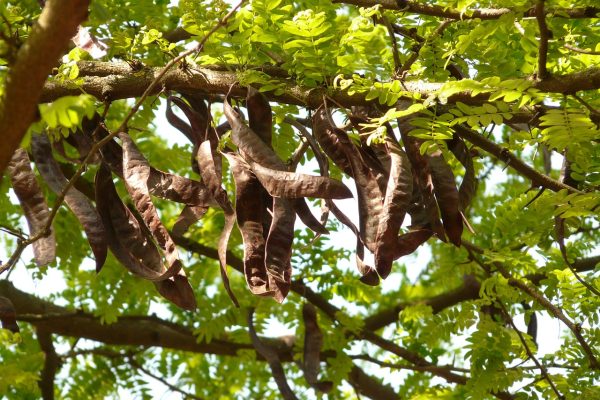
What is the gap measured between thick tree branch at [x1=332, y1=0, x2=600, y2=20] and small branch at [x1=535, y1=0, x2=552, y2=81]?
6.4 inches

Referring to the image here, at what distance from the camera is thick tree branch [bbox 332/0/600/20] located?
227cm

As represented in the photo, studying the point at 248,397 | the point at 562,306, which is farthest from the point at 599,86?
the point at 248,397

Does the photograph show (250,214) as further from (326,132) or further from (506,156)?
(506,156)

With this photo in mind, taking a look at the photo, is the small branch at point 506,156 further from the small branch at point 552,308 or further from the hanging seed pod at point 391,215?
the small branch at point 552,308

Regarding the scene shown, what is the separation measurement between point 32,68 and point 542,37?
3.66 ft

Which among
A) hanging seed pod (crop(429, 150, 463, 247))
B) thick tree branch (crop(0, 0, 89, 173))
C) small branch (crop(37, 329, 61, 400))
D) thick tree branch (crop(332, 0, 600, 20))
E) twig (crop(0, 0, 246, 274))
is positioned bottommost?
thick tree branch (crop(0, 0, 89, 173))

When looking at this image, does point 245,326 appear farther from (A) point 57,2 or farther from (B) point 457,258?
(A) point 57,2

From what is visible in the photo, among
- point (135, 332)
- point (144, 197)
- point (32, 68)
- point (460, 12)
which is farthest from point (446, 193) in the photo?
point (135, 332)

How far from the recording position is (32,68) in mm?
1296

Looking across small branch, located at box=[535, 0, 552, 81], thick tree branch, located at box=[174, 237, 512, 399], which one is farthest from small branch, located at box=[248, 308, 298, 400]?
small branch, located at box=[535, 0, 552, 81]

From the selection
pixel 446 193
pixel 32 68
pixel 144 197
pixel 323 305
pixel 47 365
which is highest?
pixel 323 305

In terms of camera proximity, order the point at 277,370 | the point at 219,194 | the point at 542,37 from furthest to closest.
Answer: the point at 277,370 < the point at 219,194 < the point at 542,37

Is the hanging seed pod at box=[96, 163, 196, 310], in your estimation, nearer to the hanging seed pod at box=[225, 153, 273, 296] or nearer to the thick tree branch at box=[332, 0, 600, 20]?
the hanging seed pod at box=[225, 153, 273, 296]

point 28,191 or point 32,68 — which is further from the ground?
point 28,191
